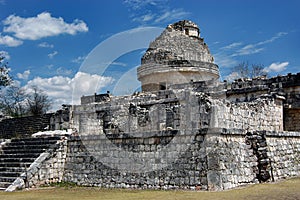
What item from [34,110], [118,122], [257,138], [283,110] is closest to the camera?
[257,138]

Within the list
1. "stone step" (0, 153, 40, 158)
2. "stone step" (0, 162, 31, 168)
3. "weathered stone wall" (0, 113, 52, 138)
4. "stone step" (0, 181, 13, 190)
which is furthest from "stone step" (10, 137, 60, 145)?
"weathered stone wall" (0, 113, 52, 138)

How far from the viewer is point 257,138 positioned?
11.0 metres

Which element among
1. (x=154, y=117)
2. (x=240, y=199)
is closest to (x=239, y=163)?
(x=240, y=199)

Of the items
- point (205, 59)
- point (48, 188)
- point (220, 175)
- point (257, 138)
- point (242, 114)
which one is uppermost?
point (205, 59)

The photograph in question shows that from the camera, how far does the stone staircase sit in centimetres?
1245

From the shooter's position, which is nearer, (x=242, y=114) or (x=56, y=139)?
(x=242, y=114)

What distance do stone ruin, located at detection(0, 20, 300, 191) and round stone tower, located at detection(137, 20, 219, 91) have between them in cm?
327

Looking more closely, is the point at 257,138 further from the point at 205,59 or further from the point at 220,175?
the point at 205,59

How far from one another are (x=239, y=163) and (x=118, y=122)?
26.1 ft

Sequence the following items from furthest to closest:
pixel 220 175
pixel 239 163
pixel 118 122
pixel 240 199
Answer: pixel 118 122 < pixel 239 163 < pixel 220 175 < pixel 240 199

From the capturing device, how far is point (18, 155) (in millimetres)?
13727

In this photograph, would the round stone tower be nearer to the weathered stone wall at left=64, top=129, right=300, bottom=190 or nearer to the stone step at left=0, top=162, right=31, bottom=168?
the weathered stone wall at left=64, top=129, right=300, bottom=190

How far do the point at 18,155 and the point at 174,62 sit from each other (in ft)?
36.2

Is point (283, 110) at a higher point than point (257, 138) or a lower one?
higher
